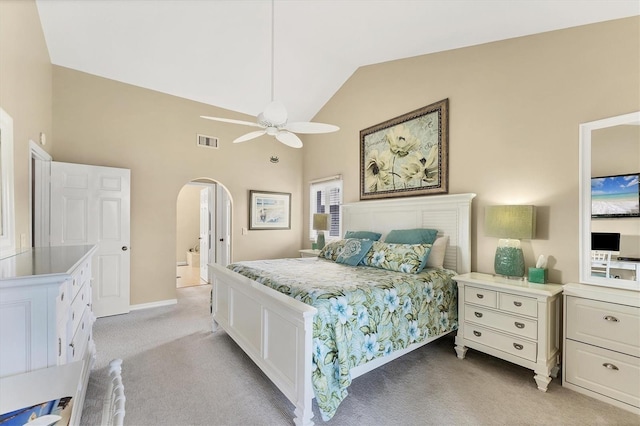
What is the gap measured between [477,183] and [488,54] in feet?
4.47

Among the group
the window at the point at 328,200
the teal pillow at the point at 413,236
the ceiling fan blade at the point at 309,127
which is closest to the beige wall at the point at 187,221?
the window at the point at 328,200

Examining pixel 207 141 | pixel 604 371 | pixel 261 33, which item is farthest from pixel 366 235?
pixel 207 141

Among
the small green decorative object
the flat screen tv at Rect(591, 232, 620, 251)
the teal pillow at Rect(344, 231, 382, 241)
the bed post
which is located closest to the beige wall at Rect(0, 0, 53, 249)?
the bed post

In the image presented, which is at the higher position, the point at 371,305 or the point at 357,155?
the point at 357,155

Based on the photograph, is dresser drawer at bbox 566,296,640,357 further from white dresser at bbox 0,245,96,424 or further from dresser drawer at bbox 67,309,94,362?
dresser drawer at bbox 67,309,94,362

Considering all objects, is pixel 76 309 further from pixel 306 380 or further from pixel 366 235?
pixel 366 235

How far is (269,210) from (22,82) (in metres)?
3.53

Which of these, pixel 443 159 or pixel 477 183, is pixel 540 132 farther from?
pixel 443 159

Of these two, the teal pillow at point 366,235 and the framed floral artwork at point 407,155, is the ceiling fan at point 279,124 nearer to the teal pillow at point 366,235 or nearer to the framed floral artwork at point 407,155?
the framed floral artwork at point 407,155

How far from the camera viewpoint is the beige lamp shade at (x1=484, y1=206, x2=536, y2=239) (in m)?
2.53

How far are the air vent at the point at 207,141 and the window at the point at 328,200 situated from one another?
188cm

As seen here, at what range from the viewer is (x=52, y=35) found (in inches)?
128

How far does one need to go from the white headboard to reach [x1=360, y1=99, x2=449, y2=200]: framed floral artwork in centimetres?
16

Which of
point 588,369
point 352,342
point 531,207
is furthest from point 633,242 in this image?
point 352,342
